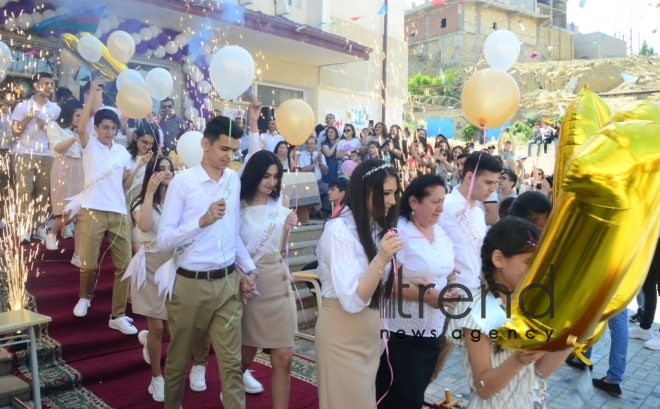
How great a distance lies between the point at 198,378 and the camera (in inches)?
143

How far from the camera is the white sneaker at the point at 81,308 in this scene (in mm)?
4055

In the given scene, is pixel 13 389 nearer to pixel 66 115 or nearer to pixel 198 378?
pixel 198 378

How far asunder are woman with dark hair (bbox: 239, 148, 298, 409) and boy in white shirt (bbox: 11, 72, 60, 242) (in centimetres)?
354

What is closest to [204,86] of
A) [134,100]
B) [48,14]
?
[48,14]

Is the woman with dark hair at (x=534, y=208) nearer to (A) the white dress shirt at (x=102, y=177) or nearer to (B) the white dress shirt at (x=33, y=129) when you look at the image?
(A) the white dress shirt at (x=102, y=177)

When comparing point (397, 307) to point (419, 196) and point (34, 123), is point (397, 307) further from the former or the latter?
point (34, 123)

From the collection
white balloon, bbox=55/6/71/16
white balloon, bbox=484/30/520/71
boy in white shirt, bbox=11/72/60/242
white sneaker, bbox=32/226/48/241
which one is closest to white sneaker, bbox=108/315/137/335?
boy in white shirt, bbox=11/72/60/242

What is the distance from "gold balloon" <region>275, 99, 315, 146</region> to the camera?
12.6 ft

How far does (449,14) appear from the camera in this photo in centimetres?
3734

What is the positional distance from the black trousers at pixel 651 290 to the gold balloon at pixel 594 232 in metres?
3.91

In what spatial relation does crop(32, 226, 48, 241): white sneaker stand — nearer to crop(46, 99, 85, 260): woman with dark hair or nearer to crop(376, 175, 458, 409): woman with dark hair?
crop(46, 99, 85, 260): woman with dark hair

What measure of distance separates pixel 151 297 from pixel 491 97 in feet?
8.32

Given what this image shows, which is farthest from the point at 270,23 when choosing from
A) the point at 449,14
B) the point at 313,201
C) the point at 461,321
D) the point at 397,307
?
the point at 449,14

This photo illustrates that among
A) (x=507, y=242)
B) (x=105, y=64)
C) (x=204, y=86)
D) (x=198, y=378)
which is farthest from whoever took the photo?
(x=204, y=86)
